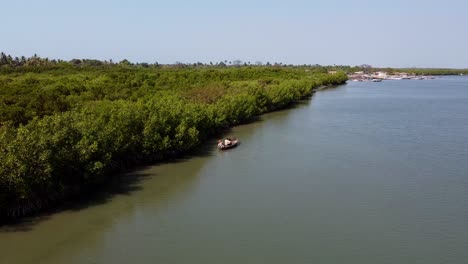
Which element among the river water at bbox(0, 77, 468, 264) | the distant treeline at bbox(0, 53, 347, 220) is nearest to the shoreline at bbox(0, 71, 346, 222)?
the distant treeline at bbox(0, 53, 347, 220)

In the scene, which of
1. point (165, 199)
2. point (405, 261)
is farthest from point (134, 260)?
point (405, 261)

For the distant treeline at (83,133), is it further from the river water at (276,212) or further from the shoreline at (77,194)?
the river water at (276,212)

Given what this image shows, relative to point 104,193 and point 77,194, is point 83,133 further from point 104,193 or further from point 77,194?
point 104,193

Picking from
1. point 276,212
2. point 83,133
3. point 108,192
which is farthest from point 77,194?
point 276,212

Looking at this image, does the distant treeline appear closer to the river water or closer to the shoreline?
the shoreline

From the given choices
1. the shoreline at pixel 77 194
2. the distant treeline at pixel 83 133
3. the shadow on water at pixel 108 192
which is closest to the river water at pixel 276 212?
the shadow on water at pixel 108 192
